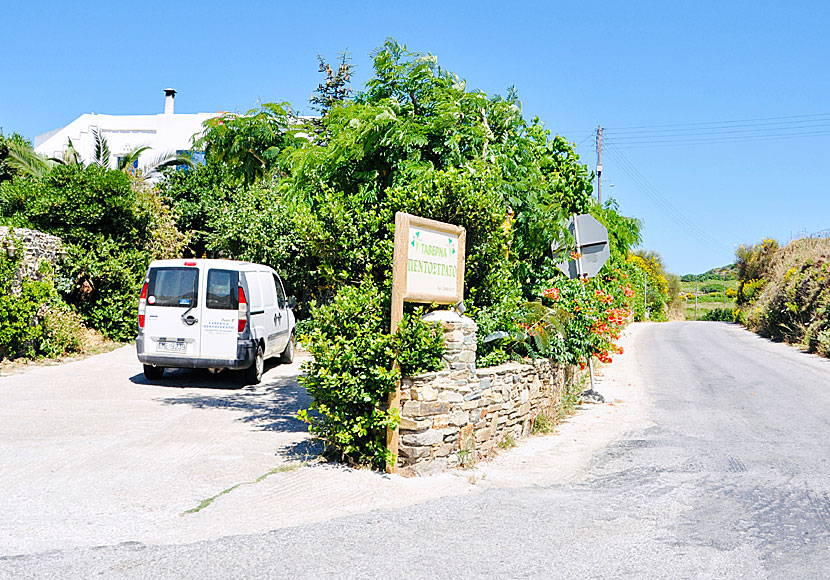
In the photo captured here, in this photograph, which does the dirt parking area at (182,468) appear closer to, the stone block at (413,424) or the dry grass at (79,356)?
the stone block at (413,424)

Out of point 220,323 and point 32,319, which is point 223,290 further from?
point 32,319

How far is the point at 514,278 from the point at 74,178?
36.8 ft

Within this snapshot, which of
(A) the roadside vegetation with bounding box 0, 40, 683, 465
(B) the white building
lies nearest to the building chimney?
(B) the white building

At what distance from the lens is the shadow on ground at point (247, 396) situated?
906 cm

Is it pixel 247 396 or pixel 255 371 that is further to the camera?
pixel 255 371

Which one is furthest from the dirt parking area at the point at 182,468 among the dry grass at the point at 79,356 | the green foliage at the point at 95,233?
the green foliage at the point at 95,233

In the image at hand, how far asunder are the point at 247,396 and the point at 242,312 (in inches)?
53.8

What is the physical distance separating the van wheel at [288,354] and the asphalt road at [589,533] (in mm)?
8204

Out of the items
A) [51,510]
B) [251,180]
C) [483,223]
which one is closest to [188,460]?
[51,510]

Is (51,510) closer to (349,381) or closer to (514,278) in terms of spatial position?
(349,381)

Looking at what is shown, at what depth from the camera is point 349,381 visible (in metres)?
6.41

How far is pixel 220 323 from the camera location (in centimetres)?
1134

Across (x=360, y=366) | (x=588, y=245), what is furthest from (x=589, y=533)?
(x=588, y=245)

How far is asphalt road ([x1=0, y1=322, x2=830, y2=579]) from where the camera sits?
431 cm
